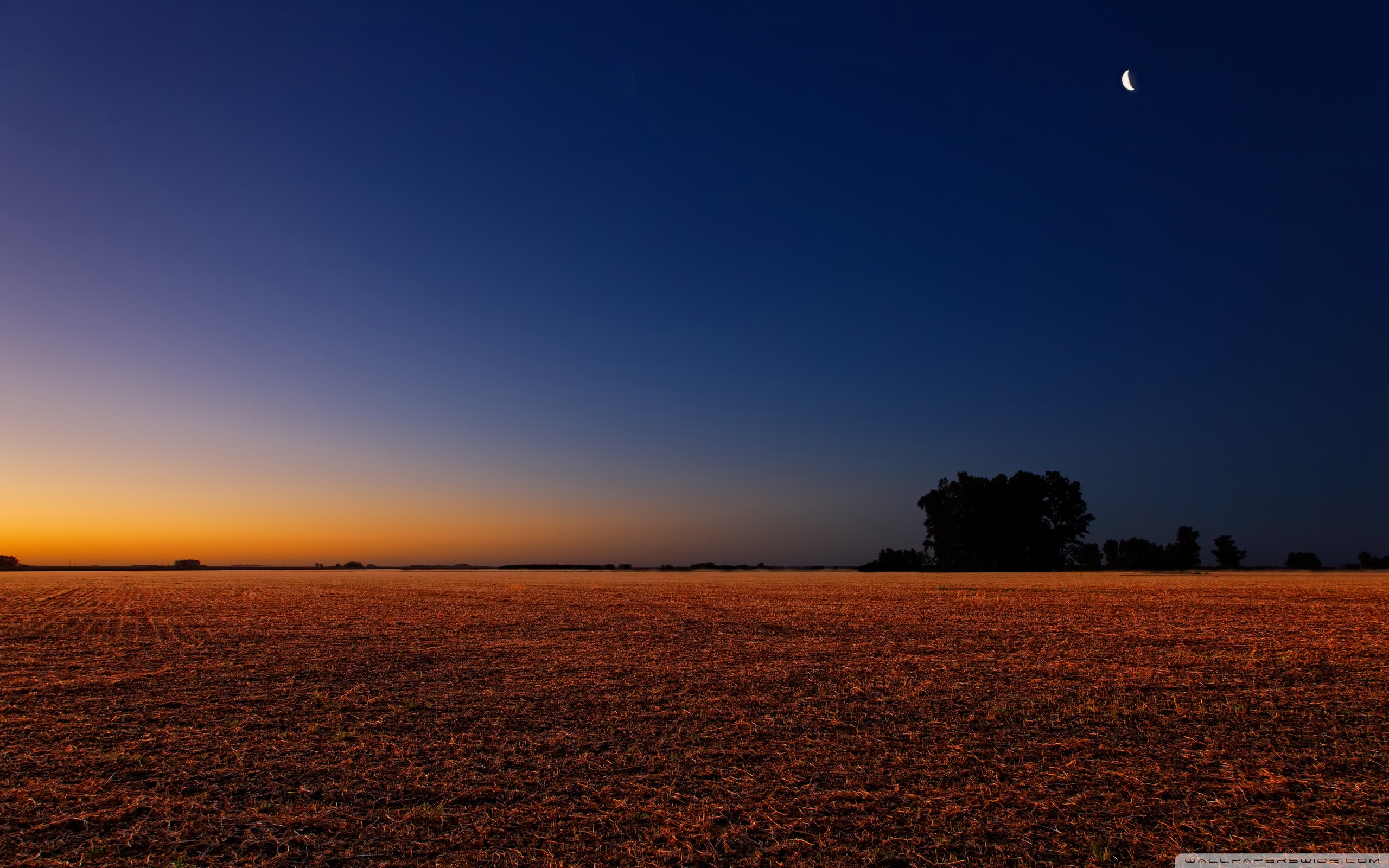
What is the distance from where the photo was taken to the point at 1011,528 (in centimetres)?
11562

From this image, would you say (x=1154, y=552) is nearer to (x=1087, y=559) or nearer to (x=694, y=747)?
(x=1087, y=559)

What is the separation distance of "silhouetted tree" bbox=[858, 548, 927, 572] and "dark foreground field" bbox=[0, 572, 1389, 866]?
11093 centimetres

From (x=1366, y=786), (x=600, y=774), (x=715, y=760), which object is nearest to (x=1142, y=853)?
(x=1366, y=786)

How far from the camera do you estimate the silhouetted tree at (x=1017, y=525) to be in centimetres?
11538

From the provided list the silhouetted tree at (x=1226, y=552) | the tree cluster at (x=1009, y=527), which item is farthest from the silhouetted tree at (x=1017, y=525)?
the silhouetted tree at (x=1226, y=552)

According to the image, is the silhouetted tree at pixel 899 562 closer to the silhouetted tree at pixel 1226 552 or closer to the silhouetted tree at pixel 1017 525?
the silhouetted tree at pixel 1017 525

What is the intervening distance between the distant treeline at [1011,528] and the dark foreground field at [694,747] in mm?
100225

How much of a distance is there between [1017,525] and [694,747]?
118345mm

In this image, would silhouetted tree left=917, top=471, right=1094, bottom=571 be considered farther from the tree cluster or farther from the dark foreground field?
the dark foreground field

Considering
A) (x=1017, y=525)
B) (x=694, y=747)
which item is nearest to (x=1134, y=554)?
(x=1017, y=525)

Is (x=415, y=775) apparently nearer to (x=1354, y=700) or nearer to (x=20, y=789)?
(x=20, y=789)

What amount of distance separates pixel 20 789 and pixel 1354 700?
1730cm

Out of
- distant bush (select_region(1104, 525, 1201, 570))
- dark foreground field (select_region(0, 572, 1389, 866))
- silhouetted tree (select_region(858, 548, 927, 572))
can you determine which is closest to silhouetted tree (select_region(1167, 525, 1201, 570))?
distant bush (select_region(1104, 525, 1201, 570))

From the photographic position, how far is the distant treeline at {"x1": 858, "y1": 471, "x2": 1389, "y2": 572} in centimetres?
11538
